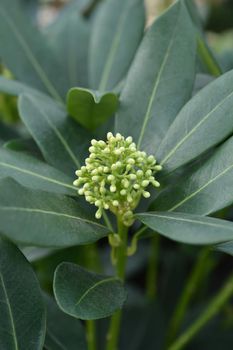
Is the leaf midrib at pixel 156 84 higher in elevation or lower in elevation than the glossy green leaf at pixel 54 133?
higher

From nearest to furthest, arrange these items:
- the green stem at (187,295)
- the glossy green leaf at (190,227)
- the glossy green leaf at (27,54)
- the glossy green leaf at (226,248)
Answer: the glossy green leaf at (190,227) < the glossy green leaf at (226,248) < the glossy green leaf at (27,54) < the green stem at (187,295)

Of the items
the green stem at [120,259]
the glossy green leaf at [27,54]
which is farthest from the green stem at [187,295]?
the glossy green leaf at [27,54]

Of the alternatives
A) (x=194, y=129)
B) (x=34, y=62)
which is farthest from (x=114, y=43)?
(x=194, y=129)

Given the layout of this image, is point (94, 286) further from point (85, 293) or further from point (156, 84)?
point (156, 84)

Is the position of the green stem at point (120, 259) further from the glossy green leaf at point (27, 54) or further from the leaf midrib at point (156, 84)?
the glossy green leaf at point (27, 54)

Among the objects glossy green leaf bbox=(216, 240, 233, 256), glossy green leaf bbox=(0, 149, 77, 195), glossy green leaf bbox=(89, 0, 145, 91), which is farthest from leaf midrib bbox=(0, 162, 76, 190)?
glossy green leaf bbox=(89, 0, 145, 91)

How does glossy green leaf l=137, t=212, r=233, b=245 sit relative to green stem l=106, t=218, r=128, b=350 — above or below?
above

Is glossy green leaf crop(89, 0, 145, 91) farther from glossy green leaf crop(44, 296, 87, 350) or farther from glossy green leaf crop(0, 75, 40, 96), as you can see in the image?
glossy green leaf crop(44, 296, 87, 350)
